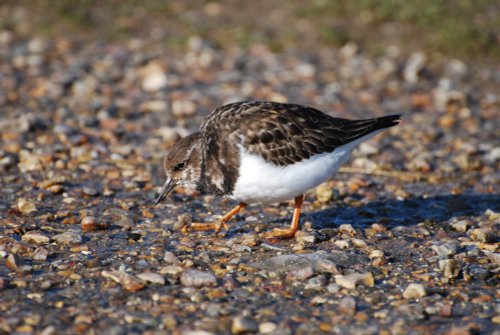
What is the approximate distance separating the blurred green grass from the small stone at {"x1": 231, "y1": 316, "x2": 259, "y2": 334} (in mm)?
6776

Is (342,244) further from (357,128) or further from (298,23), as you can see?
(298,23)

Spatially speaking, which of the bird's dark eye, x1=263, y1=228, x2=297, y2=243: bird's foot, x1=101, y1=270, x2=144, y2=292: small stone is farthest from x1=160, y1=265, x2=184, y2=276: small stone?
the bird's dark eye

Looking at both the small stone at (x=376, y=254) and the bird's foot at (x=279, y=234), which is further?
the bird's foot at (x=279, y=234)

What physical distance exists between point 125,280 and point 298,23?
7263 mm

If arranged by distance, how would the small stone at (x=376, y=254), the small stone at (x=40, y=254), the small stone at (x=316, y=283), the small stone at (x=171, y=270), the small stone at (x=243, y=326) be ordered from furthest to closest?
1. the small stone at (x=376, y=254)
2. the small stone at (x=40, y=254)
3. the small stone at (x=171, y=270)
4. the small stone at (x=316, y=283)
5. the small stone at (x=243, y=326)

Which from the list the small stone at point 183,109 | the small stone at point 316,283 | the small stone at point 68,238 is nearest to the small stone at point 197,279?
the small stone at point 316,283

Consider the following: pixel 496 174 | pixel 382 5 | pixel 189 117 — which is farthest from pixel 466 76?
pixel 189 117

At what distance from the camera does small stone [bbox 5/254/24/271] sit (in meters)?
5.03

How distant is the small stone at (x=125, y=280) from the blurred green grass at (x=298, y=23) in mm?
6181

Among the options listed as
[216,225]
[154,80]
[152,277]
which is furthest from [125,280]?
[154,80]

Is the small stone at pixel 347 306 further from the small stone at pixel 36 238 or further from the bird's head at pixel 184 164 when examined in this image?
the small stone at pixel 36 238

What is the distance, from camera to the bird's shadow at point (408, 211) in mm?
6375

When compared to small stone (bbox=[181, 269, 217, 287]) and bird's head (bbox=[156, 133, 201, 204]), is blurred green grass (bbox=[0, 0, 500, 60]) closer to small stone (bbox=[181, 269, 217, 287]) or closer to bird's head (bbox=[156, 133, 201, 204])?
bird's head (bbox=[156, 133, 201, 204])

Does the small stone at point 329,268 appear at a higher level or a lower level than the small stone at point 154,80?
lower
